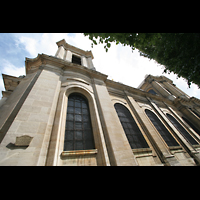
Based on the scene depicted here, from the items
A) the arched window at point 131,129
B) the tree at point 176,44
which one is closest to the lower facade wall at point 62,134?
the arched window at point 131,129

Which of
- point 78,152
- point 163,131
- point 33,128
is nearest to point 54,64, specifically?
point 33,128

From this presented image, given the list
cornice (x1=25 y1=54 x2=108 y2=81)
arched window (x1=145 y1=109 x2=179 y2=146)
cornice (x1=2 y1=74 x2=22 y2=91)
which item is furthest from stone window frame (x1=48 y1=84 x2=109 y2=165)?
arched window (x1=145 y1=109 x2=179 y2=146)

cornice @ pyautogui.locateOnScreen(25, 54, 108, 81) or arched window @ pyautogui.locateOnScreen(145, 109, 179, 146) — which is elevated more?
cornice @ pyautogui.locateOnScreen(25, 54, 108, 81)

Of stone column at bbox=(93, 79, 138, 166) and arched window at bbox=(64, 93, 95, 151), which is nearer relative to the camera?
stone column at bbox=(93, 79, 138, 166)

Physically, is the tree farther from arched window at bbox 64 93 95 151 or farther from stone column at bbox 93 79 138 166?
arched window at bbox 64 93 95 151

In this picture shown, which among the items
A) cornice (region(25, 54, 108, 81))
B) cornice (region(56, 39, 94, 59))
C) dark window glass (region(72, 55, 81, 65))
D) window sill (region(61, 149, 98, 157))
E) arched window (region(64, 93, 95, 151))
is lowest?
window sill (region(61, 149, 98, 157))

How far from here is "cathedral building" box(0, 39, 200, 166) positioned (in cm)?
286

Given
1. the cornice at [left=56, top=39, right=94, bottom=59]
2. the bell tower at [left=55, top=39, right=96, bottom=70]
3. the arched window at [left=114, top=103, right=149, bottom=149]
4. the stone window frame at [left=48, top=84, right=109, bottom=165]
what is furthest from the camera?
the cornice at [left=56, top=39, right=94, bottom=59]
